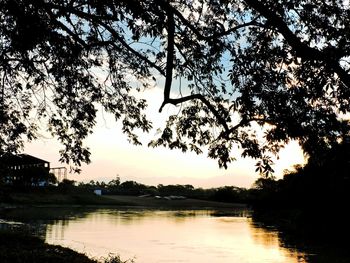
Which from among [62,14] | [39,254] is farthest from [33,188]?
[62,14]

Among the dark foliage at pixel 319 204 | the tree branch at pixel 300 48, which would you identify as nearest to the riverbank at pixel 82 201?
the dark foliage at pixel 319 204

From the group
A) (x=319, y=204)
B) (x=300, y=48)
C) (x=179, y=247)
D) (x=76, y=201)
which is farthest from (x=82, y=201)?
(x=300, y=48)

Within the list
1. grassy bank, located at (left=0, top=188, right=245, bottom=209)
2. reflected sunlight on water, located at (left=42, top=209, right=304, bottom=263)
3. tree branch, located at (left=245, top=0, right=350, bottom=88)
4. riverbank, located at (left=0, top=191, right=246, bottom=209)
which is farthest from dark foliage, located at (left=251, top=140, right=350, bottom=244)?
grassy bank, located at (left=0, top=188, right=245, bottom=209)

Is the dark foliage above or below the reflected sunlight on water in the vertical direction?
above

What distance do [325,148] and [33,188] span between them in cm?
8902

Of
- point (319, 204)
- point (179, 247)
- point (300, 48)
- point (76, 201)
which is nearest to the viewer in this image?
point (300, 48)

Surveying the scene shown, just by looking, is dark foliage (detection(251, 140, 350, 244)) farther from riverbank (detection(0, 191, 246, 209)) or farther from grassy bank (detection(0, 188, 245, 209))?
grassy bank (detection(0, 188, 245, 209))

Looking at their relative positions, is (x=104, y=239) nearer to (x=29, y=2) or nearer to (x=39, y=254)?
(x=39, y=254)

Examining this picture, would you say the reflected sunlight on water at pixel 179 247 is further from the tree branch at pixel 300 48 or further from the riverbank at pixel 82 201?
the riverbank at pixel 82 201

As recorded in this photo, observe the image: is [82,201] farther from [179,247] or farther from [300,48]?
[300,48]

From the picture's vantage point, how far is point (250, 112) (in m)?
9.13

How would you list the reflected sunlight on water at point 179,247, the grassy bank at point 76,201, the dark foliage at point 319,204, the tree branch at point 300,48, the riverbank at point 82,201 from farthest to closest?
the grassy bank at point 76,201 → the riverbank at point 82,201 → the dark foliage at point 319,204 → the reflected sunlight on water at point 179,247 → the tree branch at point 300,48

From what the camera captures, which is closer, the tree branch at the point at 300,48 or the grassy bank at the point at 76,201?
the tree branch at the point at 300,48

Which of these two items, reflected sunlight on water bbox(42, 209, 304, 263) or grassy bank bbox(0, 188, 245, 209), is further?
grassy bank bbox(0, 188, 245, 209)
